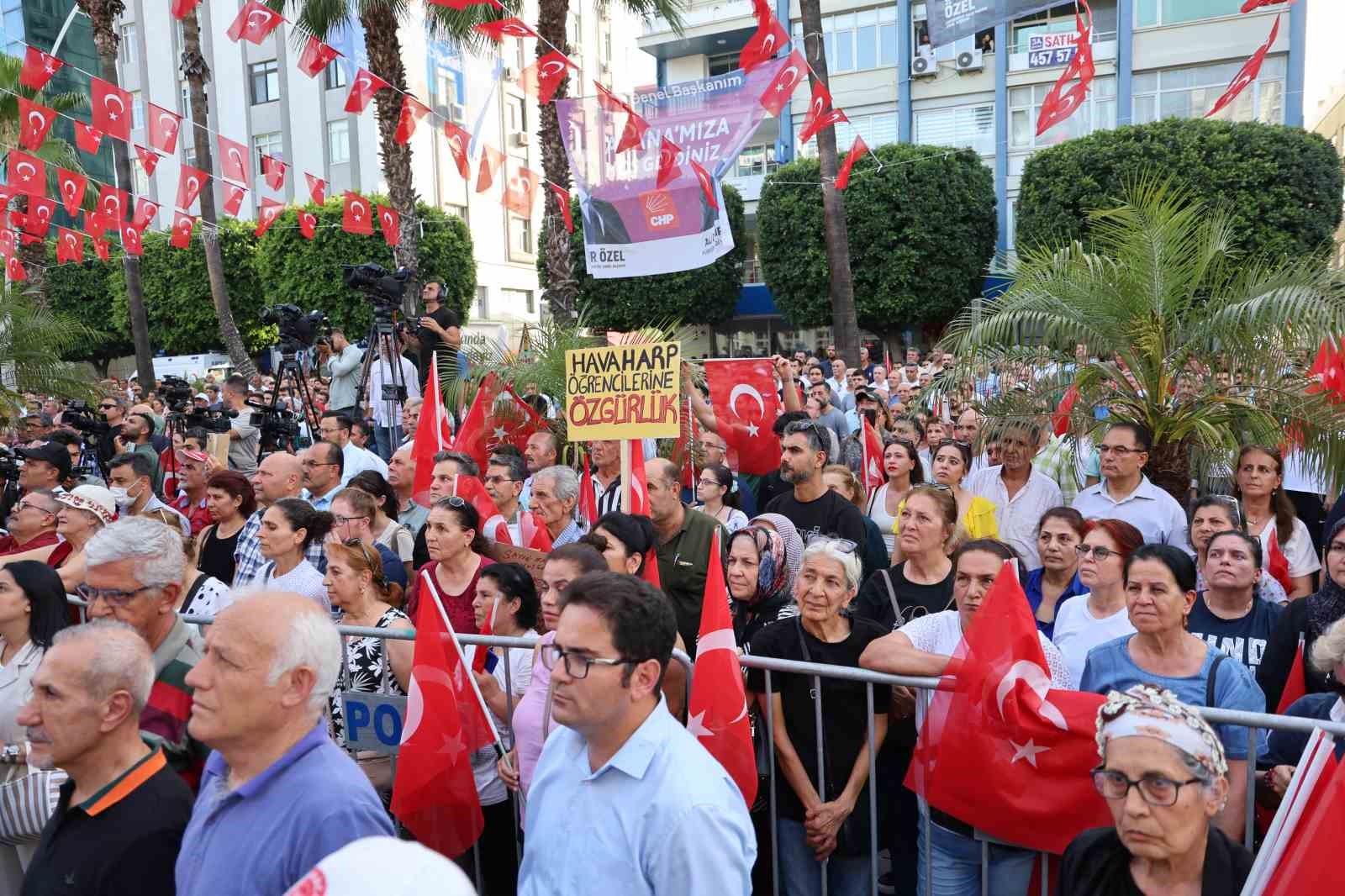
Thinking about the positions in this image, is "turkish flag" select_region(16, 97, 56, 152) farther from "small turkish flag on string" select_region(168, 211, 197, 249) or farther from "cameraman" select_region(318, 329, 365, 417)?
"cameraman" select_region(318, 329, 365, 417)

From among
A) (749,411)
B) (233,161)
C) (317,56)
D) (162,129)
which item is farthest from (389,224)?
(749,411)

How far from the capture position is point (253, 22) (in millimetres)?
10734

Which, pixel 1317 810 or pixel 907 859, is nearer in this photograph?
pixel 1317 810

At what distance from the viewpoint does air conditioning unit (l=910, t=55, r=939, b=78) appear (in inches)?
1287

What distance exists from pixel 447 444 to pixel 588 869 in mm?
5881

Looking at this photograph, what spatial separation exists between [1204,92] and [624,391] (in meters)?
30.4

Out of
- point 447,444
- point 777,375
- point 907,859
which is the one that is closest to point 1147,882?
point 907,859

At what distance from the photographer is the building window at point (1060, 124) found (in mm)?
30875

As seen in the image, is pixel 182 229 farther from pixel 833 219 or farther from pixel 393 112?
pixel 833 219

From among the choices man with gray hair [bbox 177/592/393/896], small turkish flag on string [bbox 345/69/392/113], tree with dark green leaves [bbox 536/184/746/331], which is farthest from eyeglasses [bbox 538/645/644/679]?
tree with dark green leaves [bbox 536/184/746/331]

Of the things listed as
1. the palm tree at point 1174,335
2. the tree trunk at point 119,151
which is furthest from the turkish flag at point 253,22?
the palm tree at point 1174,335

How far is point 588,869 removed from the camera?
7.37 feet

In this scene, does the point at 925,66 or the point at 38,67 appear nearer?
the point at 38,67

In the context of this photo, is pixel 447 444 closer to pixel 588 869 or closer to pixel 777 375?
pixel 777 375
